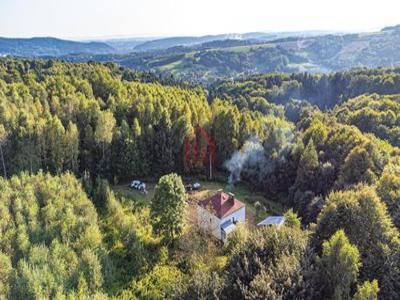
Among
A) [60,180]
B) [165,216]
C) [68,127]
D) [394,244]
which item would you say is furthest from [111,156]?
[394,244]

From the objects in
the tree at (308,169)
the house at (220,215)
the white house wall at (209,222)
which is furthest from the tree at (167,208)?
the tree at (308,169)

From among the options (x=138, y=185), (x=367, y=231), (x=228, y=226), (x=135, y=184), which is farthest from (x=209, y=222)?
(x=367, y=231)

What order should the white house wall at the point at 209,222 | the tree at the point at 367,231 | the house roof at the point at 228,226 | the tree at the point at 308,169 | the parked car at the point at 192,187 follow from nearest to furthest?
1. the tree at the point at 367,231
2. the house roof at the point at 228,226
3. the white house wall at the point at 209,222
4. the tree at the point at 308,169
5. the parked car at the point at 192,187

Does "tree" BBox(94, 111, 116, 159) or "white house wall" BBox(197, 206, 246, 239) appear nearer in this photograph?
"white house wall" BBox(197, 206, 246, 239)

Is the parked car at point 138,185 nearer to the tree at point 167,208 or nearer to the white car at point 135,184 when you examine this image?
the white car at point 135,184

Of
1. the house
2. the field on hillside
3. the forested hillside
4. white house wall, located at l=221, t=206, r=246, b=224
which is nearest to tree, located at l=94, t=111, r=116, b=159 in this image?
the forested hillside

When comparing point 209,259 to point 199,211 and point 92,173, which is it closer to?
point 199,211

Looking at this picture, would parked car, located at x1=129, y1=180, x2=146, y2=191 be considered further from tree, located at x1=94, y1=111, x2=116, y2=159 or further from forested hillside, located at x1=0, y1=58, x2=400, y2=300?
tree, located at x1=94, y1=111, x2=116, y2=159
